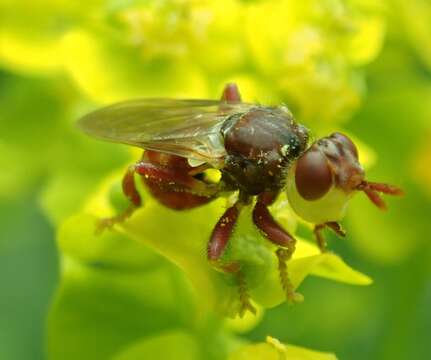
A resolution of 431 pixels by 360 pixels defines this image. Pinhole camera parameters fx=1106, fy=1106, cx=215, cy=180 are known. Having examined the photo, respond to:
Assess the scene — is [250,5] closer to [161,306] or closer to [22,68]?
[22,68]

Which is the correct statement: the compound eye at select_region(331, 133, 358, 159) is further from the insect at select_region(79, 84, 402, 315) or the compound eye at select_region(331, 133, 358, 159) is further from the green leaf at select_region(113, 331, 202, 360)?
the green leaf at select_region(113, 331, 202, 360)

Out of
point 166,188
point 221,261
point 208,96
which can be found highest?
point 208,96

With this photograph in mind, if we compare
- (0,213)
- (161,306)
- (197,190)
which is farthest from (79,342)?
(0,213)

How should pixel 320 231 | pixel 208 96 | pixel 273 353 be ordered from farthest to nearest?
pixel 208 96
pixel 320 231
pixel 273 353

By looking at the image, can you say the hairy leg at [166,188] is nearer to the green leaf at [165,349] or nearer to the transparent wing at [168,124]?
the transparent wing at [168,124]

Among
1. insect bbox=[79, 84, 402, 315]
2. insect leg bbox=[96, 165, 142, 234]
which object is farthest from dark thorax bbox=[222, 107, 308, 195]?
insect leg bbox=[96, 165, 142, 234]

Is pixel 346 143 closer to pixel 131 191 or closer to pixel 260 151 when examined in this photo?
pixel 260 151

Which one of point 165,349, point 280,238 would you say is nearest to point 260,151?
point 280,238
